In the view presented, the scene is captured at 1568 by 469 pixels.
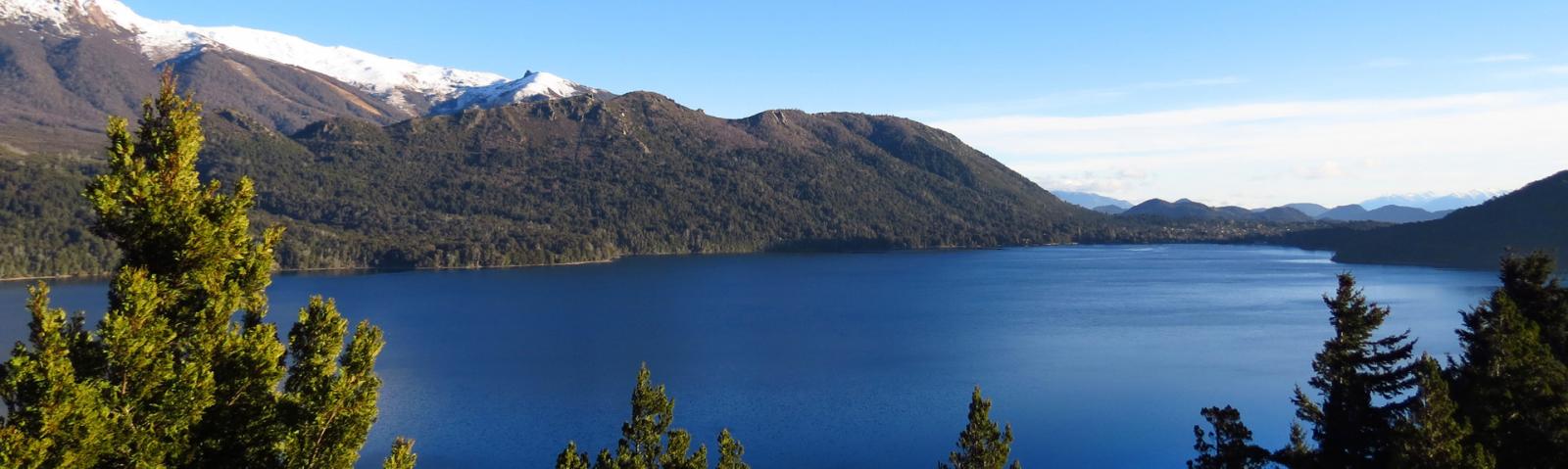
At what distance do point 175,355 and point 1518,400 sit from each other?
29797 millimetres

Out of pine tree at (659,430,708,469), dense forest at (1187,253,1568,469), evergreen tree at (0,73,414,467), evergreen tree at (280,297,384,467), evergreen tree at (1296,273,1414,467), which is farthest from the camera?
evergreen tree at (1296,273,1414,467)

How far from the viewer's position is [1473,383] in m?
26.1

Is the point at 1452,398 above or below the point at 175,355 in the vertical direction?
below

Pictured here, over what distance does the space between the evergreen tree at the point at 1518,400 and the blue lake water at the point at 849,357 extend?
24809 millimetres

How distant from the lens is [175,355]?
11820 mm

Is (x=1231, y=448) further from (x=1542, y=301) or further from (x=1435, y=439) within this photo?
(x=1542, y=301)

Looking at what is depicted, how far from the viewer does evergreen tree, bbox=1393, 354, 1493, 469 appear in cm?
2142

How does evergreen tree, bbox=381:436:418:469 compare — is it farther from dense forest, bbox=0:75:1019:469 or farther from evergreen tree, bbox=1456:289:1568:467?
evergreen tree, bbox=1456:289:1568:467

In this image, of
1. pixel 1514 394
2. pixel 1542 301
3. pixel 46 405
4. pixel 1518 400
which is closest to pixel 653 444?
pixel 46 405

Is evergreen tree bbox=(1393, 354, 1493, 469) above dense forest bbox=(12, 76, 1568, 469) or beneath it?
beneath

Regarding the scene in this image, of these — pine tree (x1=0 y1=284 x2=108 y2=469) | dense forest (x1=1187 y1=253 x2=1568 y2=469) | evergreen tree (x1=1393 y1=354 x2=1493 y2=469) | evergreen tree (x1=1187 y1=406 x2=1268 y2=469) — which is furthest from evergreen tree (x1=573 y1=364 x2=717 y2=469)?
dense forest (x1=1187 y1=253 x2=1568 y2=469)

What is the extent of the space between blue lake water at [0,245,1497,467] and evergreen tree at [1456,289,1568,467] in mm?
24809

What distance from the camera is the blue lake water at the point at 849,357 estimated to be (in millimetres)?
55406

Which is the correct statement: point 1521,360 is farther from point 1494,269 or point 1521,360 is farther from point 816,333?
point 1494,269
